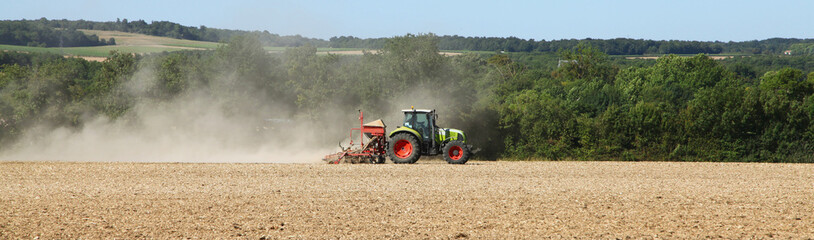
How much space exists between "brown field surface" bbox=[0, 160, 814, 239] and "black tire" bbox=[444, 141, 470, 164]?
162cm

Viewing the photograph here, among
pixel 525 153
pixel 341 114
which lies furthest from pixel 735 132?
pixel 341 114

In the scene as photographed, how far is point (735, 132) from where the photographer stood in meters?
30.2

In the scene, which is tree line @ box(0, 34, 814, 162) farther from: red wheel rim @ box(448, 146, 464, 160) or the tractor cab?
the tractor cab

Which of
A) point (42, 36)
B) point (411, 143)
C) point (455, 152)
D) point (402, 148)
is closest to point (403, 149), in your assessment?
point (402, 148)

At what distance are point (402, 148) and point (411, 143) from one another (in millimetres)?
724

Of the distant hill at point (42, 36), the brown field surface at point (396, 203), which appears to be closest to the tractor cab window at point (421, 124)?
the brown field surface at point (396, 203)

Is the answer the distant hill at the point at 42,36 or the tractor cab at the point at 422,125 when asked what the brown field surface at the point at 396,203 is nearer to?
the tractor cab at the point at 422,125

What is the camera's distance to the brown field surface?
501 inches

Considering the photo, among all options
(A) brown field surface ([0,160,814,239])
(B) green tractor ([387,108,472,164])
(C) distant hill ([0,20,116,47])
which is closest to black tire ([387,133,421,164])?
(B) green tractor ([387,108,472,164])

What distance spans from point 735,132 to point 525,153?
848cm

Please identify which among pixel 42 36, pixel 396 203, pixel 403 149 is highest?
pixel 42 36

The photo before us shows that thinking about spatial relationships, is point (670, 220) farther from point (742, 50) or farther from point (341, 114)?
point (742, 50)

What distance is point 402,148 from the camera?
2584 cm

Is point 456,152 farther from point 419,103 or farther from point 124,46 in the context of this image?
point 124,46
